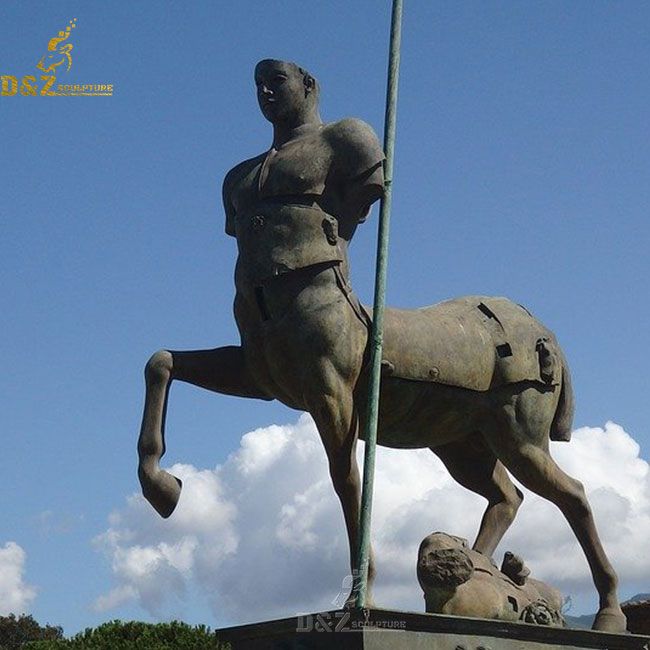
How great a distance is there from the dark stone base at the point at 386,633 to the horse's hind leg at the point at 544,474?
1.21 m

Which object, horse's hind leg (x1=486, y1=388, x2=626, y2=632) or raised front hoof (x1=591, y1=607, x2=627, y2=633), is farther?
horse's hind leg (x1=486, y1=388, x2=626, y2=632)

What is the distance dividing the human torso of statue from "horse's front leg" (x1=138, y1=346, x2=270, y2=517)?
1.70 ft

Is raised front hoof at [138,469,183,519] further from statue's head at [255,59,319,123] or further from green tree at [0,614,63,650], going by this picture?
green tree at [0,614,63,650]

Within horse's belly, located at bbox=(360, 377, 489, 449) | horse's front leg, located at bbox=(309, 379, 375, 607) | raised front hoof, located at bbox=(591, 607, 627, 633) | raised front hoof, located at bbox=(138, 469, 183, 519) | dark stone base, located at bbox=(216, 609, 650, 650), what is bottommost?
dark stone base, located at bbox=(216, 609, 650, 650)

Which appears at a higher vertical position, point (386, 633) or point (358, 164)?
point (358, 164)

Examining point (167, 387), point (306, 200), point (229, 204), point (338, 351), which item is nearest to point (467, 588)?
point (338, 351)

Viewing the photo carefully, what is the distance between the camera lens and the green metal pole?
293 inches

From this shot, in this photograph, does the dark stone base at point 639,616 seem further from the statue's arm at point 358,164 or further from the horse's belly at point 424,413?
the statue's arm at point 358,164

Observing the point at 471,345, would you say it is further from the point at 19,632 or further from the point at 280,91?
the point at 19,632

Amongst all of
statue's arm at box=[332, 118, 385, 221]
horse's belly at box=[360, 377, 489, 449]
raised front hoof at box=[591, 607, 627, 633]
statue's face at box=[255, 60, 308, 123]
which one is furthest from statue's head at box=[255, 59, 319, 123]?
raised front hoof at box=[591, 607, 627, 633]

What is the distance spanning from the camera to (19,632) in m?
43.2

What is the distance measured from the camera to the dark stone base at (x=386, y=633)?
6730 millimetres

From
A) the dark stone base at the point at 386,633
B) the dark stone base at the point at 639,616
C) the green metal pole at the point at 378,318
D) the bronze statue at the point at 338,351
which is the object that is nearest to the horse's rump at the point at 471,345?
the bronze statue at the point at 338,351

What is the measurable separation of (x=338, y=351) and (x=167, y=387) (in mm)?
1128
